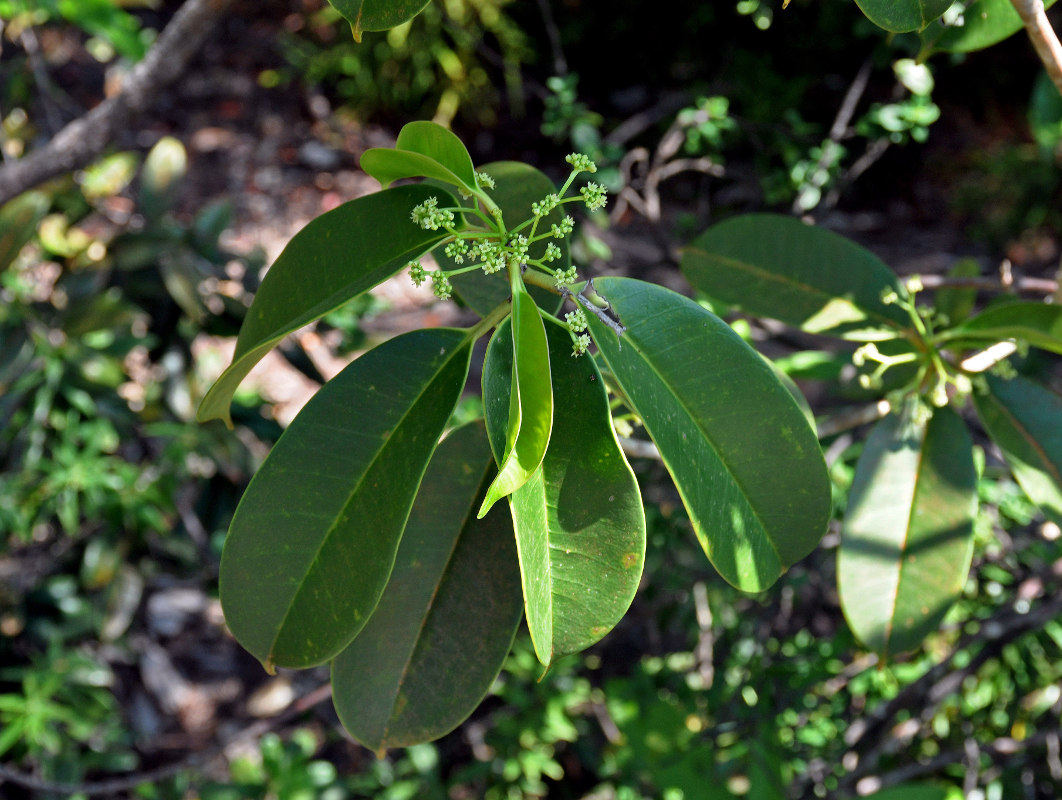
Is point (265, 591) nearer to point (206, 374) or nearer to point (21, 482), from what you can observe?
point (21, 482)

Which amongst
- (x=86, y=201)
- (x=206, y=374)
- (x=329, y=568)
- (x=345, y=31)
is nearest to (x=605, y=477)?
(x=329, y=568)

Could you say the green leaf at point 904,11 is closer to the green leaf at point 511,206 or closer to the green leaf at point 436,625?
the green leaf at point 511,206

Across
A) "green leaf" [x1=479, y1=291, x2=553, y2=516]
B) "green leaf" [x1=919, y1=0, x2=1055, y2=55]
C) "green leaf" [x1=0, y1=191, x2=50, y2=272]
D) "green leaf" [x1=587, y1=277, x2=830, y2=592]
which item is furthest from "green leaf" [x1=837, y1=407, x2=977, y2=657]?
"green leaf" [x1=0, y1=191, x2=50, y2=272]

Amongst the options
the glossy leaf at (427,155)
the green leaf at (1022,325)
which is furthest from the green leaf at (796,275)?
the glossy leaf at (427,155)

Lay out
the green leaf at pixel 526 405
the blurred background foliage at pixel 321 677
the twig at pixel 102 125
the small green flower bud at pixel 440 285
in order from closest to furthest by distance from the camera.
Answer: the green leaf at pixel 526 405 → the small green flower bud at pixel 440 285 → the blurred background foliage at pixel 321 677 → the twig at pixel 102 125

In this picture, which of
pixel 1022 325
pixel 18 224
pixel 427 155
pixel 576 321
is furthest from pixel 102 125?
pixel 1022 325

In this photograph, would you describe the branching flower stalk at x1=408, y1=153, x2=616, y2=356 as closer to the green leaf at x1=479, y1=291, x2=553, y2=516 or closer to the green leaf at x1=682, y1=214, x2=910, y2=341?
the green leaf at x1=479, y1=291, x2=553, y2=516

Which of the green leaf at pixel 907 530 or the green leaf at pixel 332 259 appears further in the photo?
the green leaf at pixel 907 530
